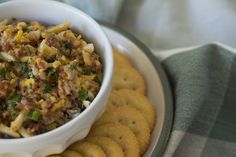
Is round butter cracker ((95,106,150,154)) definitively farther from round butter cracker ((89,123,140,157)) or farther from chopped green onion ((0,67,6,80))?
chopped green onion ((0,67,6,80))

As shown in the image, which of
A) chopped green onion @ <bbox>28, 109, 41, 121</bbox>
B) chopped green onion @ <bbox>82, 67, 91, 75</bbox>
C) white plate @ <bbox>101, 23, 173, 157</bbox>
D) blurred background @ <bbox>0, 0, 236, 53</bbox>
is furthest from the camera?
blurred background @ <bbox>0, 0, 236, 53</bbox>

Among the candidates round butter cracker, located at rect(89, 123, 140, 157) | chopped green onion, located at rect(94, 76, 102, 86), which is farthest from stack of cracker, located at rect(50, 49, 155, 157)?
chopped green onion, located at rect(94, 76, 102, 86)


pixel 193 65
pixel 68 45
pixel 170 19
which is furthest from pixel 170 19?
pixel 68 45

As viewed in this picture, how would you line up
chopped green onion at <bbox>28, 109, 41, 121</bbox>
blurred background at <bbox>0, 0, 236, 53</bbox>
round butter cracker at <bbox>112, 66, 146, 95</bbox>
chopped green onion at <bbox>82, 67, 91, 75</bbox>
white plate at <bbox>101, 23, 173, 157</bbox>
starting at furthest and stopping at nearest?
blurred background at <bbox>0, 0, 236, 53</bbox> < round butter cracker at <bbox>112, 66, 146, 95</bbox> < white plate at <bbox>101, 23, 173, 157</bbox> < chopped green onion at <bbox>82, 67, 91, 75</bbox> < chopped green onion at <bbox>28, 109, 41, 121</bbox>

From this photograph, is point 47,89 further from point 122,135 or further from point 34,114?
point 122,135

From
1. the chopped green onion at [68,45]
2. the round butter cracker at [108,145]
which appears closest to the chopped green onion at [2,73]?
the chopped green onion at [68,45]

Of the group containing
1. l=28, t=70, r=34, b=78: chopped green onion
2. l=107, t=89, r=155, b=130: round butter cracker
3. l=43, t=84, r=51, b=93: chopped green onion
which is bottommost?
l=107, t=89, r=155, b=130: round butter cracker

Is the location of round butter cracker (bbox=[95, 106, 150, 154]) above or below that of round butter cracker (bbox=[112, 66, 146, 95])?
below

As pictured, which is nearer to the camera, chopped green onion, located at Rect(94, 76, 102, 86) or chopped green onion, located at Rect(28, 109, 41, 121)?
chopped green onion, located at Rect(28, 109, 41, 121)
